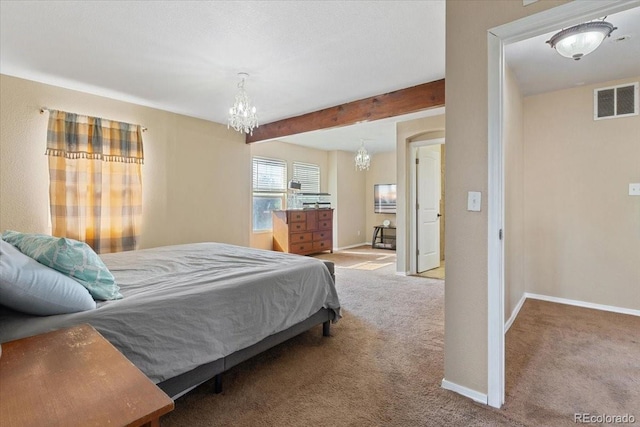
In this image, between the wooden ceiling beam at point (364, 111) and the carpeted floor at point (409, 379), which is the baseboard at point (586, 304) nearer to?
the carpeted floor at point (409, 379)

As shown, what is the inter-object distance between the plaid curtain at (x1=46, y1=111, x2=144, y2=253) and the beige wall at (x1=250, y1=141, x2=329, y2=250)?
219cm

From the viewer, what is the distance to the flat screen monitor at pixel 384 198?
25.6 feet

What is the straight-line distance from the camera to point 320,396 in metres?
1.78

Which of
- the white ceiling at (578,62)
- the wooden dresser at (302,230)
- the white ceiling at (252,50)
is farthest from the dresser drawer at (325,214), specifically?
the white ceiling at (578,62)

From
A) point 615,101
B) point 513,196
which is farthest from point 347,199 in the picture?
point 615,101

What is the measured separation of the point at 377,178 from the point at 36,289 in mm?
7472

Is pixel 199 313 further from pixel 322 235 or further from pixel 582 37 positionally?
pixel 322 235

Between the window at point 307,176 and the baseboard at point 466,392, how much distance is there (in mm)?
5457

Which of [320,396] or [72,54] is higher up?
[72,54]

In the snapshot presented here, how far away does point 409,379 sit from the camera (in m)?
1.95

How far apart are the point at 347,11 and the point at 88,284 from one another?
223cm

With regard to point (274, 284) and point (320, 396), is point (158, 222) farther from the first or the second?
point (320, 396)

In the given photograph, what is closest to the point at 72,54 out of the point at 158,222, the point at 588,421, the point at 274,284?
the point at 158,222

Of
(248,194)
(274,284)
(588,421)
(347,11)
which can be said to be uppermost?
(347,11)
